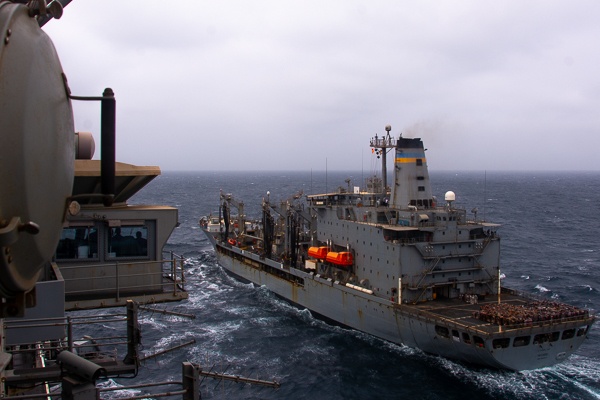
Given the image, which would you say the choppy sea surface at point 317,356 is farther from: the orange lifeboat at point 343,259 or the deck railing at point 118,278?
the deck railing at point 118,278

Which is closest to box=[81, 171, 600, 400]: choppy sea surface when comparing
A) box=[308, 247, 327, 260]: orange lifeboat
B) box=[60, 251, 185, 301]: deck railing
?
box=[308, 247, 327, 260]: orange lifeboat

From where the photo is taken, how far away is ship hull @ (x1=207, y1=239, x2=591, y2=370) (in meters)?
25.6

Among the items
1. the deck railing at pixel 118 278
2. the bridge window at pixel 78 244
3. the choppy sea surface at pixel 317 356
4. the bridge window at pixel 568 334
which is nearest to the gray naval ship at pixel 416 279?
the bridge window at pixel 568 334

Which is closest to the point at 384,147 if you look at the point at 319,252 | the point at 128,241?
the point at 319,252

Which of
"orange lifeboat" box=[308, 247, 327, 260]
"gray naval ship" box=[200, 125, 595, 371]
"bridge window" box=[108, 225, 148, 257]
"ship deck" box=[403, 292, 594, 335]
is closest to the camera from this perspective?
"bridge window" box=[108, 225, 148, 257]

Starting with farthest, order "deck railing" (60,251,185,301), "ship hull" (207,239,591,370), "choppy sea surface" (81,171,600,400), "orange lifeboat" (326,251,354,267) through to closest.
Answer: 1. "orange lifeboat" (326,251,354,267)
2. "ship hull" (207,239,591,370)
3. "choppy sea surface" (81,171,600,400)
4. "deck railing" (60,251,185,301)

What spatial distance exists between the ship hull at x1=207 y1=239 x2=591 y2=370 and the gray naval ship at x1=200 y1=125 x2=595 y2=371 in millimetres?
61

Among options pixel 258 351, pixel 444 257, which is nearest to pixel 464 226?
pixel 444 257

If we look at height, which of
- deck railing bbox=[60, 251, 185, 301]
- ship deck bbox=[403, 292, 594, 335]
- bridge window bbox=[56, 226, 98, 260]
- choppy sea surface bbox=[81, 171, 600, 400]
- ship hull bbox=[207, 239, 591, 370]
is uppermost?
bridge window bbox=[56, 226, 98, 260]

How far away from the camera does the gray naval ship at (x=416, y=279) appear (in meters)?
26.1

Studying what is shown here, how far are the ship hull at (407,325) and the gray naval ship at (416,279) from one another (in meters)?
0.06

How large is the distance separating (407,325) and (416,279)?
257 centimetres

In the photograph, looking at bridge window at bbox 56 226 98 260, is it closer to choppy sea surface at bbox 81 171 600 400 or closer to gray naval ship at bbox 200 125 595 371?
choppy sea surface at bbox 81 171 600 400

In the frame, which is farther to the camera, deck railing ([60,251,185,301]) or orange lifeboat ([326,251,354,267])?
orange lifeboat ([326,251,354,267])
